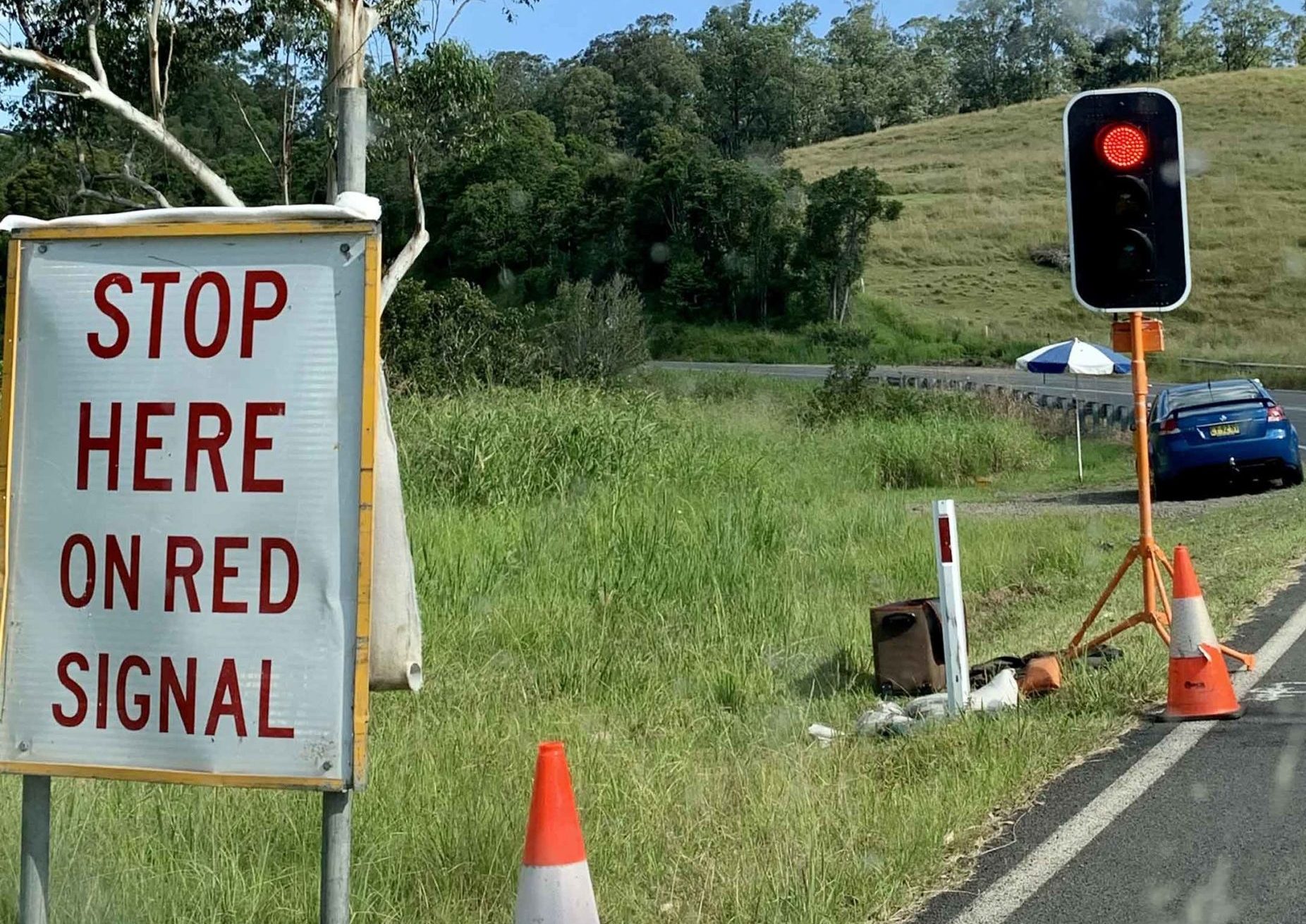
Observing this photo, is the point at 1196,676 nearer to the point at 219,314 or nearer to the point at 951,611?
the point at 951,611

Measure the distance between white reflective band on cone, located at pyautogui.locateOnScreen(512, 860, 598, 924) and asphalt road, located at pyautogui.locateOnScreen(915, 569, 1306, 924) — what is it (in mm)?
1499

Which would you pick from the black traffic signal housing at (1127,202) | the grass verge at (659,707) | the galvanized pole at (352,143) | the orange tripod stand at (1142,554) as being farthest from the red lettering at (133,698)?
the black traffic signal housing at (1127,202)

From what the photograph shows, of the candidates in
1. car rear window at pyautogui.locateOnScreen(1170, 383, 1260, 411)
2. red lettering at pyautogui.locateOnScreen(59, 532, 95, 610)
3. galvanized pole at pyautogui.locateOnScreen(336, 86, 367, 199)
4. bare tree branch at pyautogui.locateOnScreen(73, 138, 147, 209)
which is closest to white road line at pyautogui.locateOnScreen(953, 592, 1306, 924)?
red lettering at pyautogui.locateOnScreen(59, 532, 95, 610)

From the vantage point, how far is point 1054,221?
74375 millimetres

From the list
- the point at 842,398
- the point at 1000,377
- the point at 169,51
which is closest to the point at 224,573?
the point at 169,51

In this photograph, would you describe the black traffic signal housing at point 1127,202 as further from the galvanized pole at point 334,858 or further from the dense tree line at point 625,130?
the dense tree line at point 625,130

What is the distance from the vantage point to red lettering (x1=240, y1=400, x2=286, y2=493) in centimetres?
318

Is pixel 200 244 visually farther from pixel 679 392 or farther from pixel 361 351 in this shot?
pixel 679 392

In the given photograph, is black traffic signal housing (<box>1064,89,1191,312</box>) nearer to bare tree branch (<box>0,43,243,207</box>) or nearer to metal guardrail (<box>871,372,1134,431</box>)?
bare tree branch (<box>0,43,243,207</box>)

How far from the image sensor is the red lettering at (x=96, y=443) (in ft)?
10.6

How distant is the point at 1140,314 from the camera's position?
26.9 feet

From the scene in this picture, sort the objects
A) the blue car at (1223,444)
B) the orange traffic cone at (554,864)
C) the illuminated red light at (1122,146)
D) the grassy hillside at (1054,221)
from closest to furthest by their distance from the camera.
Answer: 1. the orange traffic cone at (554,864)
2. the illuminated red light at (1122,146)
3. the blue car at (1223,444)
4. the grassy hillside at (1054,221)

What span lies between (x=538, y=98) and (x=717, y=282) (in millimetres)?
23187

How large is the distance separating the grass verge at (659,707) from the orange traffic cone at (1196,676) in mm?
302
